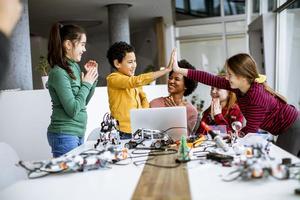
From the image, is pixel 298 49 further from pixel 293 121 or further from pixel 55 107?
pixel 55 107

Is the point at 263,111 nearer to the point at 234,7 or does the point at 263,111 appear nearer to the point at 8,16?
the point at 8,16

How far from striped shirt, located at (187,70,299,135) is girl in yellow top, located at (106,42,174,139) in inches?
22.7

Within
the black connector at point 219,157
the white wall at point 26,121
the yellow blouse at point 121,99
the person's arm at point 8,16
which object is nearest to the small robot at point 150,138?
the yellow blouse at point 121,99

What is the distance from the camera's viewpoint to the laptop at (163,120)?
6.89 feet

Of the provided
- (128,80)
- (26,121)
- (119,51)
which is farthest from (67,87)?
(26,121)

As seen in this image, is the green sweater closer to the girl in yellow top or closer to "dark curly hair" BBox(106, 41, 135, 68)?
the girl in yellow top

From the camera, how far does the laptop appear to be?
2.10 meters

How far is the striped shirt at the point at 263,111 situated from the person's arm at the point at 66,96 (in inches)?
36.8

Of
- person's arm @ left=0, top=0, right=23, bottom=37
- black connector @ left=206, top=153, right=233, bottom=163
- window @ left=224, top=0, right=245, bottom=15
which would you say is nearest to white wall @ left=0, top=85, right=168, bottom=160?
black connector @ left=206, top=153, right=233, bottom=163

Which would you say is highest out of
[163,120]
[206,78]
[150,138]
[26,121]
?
[206,78]

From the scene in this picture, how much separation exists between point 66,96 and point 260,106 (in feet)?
3.49

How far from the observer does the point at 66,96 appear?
192 cm

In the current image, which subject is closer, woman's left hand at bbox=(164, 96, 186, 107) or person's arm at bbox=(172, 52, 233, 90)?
person's arm at bbox=(172, 52, 233, 90)

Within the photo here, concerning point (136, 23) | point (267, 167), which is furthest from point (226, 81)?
point (136, 23)
